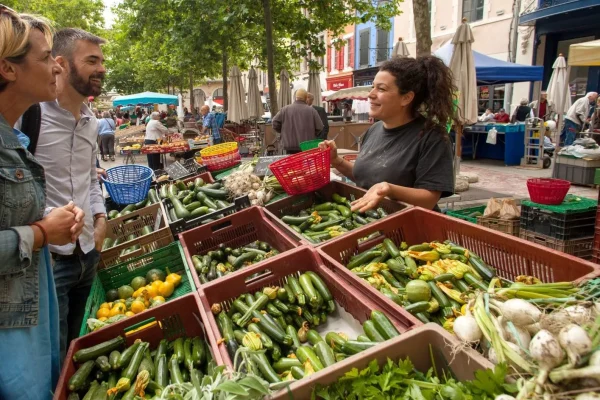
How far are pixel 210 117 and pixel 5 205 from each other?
14919 mm

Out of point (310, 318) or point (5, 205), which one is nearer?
point (5, 205)

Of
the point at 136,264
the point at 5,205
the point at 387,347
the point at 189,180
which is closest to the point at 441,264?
the point at 387,347

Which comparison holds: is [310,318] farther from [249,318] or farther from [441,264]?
[441,264]

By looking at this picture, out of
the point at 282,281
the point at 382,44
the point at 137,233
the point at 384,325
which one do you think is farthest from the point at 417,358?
the point at 382,44

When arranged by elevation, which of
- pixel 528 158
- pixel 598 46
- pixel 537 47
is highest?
pixel 537 47

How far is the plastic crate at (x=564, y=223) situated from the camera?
496 cm

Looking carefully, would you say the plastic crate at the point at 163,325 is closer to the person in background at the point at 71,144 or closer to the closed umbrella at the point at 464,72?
the person in background at the point at 71,144

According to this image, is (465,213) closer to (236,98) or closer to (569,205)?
(569,205)

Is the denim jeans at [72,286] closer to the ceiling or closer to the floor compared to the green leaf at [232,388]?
closer to the floor

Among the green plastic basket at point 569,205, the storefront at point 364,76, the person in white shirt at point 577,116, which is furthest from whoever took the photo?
the storefront at point 364,76

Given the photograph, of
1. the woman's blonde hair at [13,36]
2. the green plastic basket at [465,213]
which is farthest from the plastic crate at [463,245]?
the green plastic basket at [465,213]

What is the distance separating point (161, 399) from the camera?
150 centimetres

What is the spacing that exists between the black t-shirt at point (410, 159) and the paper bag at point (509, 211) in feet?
10.3

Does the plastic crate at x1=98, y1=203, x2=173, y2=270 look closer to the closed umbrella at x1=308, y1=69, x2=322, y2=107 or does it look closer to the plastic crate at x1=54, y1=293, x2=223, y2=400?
the plastic crate at x1=54, y1=293, x2=223, y2=400
